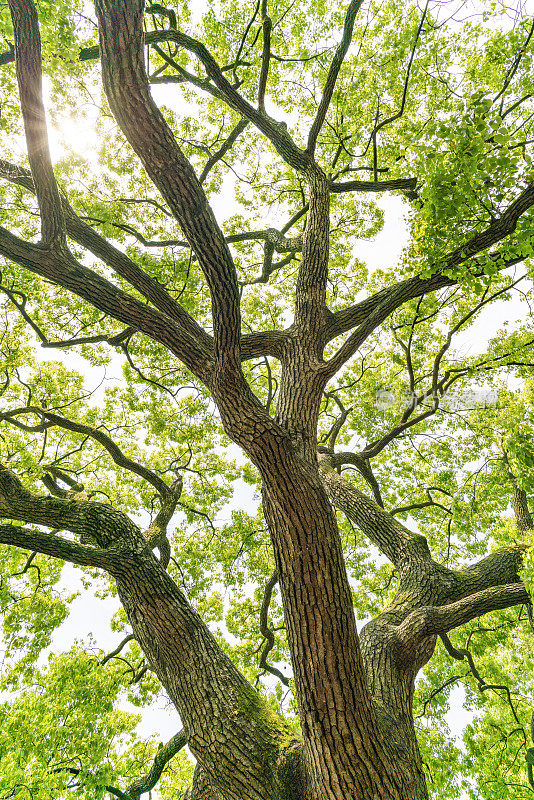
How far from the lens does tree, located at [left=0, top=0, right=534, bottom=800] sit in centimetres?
313

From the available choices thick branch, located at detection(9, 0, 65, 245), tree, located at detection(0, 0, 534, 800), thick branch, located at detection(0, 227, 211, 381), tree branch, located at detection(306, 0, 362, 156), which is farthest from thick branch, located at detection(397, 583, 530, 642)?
tree branch, located at detection(306, 0, 362, 156)

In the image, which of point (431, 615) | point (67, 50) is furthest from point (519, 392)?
point (67, 50)

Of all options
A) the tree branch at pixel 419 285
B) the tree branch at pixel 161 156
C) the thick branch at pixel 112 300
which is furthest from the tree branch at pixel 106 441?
the tree branch at pixel 419 285

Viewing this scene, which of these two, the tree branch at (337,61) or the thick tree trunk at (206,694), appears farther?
the tree branch at (337,61)

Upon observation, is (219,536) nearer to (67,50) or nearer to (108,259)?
(108,259)

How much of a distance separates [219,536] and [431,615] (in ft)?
21.6

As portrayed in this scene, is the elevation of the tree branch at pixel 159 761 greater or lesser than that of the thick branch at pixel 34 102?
lesser

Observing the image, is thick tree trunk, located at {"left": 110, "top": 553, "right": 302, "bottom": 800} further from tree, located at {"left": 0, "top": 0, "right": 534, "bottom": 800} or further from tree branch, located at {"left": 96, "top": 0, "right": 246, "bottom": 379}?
tree branch, located at {"left": 96, "top": 0, "right": 246, "bottom": 379}

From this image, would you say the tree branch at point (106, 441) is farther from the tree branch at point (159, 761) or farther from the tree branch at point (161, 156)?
the tree branch at point (161, 156)

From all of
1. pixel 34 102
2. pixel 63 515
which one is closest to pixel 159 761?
pixel 63 515

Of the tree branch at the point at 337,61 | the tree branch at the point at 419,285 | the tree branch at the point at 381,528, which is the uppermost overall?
the tree branch at the point at 337,61

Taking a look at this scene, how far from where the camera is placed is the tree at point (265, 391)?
313 centimetres

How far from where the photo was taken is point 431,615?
4004 millimetres

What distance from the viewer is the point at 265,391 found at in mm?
10125
